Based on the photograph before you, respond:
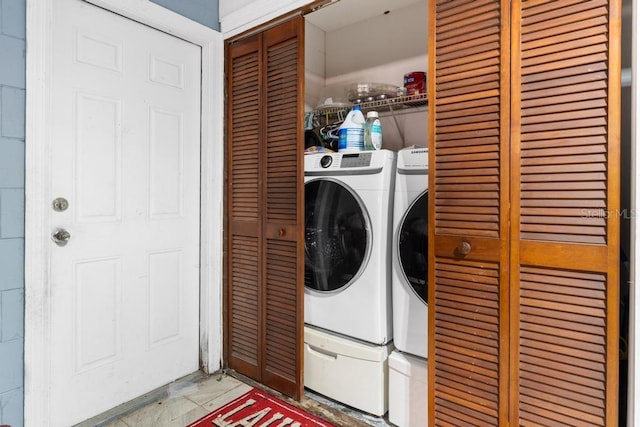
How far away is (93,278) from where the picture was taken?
1717 mm

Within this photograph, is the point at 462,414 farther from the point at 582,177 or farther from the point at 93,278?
the point at 93,278

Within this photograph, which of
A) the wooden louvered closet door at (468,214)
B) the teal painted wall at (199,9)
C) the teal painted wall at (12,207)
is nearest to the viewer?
the wooden louvered closet door at (468,214)

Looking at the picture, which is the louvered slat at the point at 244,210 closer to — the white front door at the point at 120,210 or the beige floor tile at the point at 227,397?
the beige floor tile at the point at 227,397

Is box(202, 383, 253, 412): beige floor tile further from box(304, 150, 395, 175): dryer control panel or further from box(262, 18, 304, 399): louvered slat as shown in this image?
box(304, 150, 395, 175): dryer control panel

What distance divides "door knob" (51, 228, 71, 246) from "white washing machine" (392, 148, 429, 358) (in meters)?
1.48

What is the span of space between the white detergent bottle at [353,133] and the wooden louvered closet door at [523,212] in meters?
0.62

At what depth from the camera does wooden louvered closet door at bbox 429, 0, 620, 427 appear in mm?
1055

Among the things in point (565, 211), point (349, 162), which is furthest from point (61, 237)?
point (565, 211)

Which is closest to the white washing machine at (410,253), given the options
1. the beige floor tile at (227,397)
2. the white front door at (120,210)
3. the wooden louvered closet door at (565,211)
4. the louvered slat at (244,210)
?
the wooden louvered closet door at (565,211)

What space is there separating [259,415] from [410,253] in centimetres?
106

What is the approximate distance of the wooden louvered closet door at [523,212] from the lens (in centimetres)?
105

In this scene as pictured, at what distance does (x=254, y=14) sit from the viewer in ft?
6.34

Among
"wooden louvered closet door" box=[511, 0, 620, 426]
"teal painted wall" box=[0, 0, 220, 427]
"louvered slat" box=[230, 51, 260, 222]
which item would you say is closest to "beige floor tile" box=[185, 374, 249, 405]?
"teal painted wall" box=[0, 0, 220, 427]

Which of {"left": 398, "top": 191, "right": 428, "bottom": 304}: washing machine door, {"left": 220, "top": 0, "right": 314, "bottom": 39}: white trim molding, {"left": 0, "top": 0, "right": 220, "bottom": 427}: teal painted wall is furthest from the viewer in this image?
{"left": 220, "top": 0, "right": 314, "bottom": 39}: white trim molding
